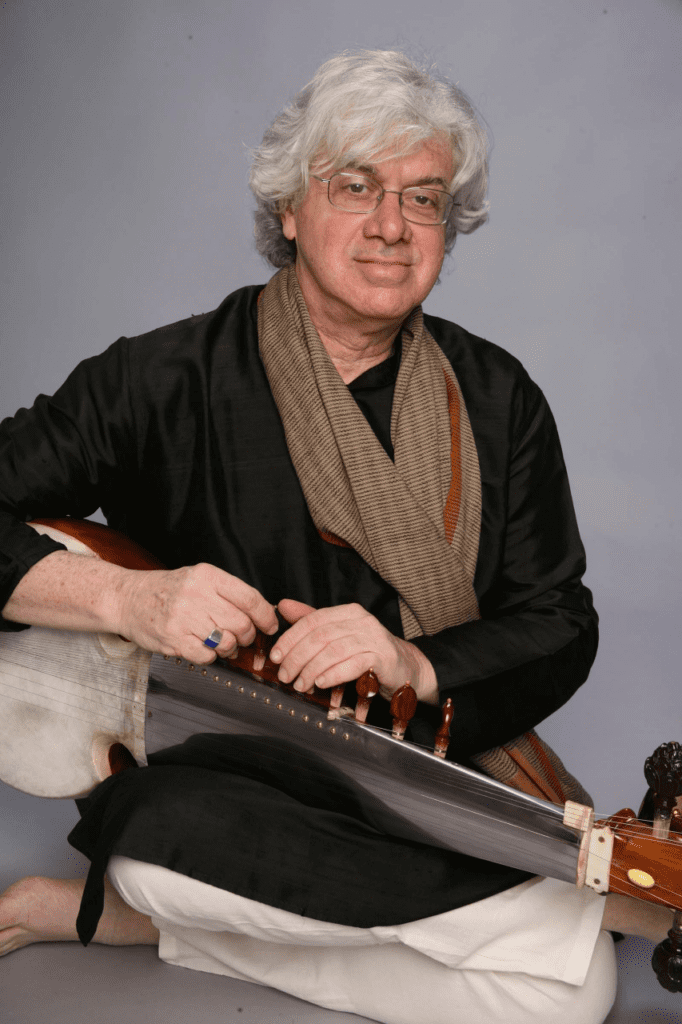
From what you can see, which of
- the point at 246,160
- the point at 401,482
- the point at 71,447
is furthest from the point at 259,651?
the point at 246,160

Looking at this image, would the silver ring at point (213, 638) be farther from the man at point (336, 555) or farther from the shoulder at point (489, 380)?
the shoulder at point (489, 380)

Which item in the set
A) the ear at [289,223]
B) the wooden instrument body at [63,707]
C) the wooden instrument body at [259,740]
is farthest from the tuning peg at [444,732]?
the ear at [289,223]

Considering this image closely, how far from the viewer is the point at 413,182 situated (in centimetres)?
199

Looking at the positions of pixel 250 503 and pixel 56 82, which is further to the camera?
pixel 56 82

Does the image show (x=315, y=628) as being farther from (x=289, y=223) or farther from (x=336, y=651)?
(x=289, y=223)

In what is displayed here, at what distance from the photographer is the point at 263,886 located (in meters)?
1.68

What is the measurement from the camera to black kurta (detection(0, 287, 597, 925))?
1877 millimetres

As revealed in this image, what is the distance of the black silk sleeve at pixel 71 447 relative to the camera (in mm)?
1963

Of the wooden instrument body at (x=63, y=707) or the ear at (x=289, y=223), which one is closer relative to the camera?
the wooden instrument body at (x=63, y=707)

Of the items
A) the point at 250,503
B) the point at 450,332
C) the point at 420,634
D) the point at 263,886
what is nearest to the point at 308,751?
the point at 263,886

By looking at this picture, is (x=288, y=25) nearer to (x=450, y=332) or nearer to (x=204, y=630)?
(x=450, y=332)

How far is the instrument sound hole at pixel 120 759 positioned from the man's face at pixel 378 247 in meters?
0.87

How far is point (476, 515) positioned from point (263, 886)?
764 millimetres

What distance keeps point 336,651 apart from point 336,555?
0.37 m
